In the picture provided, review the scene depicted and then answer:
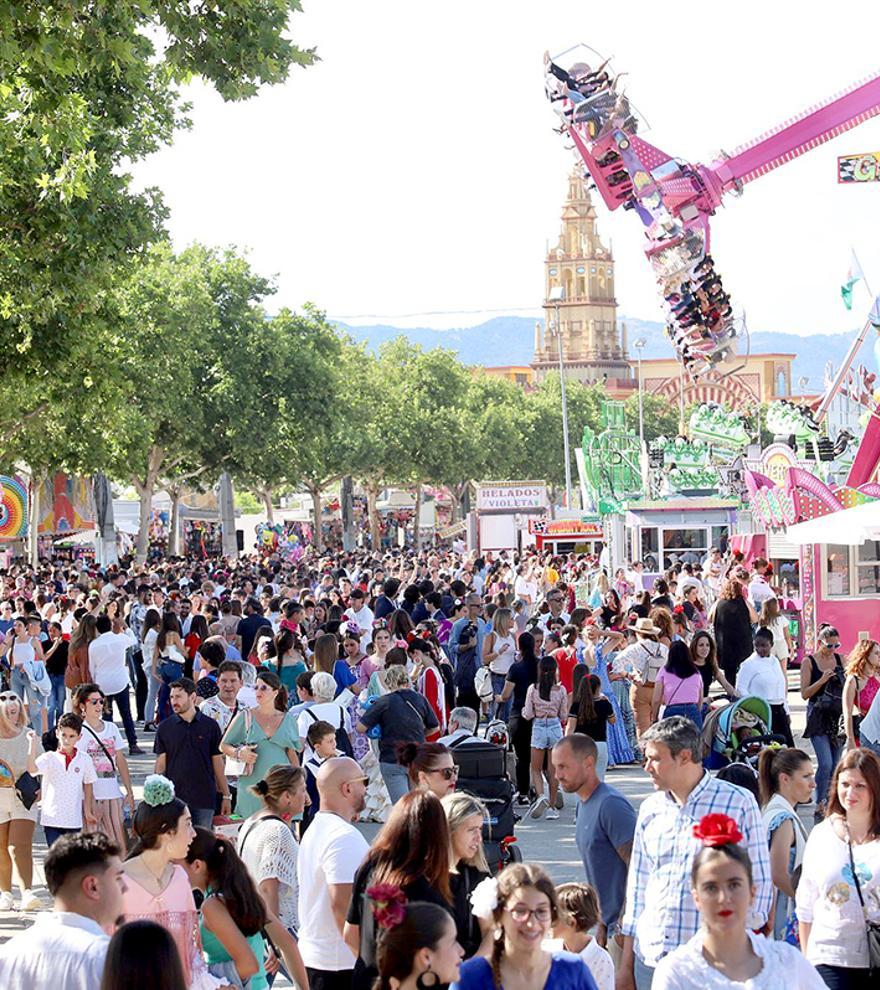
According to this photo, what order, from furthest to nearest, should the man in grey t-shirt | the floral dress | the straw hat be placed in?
the floral dress, the straw hat, the man in grey t-shirt

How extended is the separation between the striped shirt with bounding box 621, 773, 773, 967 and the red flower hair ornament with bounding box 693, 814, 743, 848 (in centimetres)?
83

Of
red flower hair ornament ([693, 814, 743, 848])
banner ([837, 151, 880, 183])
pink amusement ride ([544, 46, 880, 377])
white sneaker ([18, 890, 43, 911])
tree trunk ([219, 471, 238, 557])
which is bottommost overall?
white sneaker ([18, 890, 43, 911])

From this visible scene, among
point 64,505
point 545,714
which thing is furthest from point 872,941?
point 64,505

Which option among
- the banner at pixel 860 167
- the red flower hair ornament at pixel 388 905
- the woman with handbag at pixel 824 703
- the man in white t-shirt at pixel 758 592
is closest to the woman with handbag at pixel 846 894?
the red flower hair ornament at pixel 388 905

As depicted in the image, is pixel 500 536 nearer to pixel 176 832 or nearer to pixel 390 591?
pixel 390 591

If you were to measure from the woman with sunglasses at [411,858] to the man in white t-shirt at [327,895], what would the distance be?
64 cm

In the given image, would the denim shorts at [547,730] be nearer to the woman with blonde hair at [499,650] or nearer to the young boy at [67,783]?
the woman with blonde hair at [499,650]

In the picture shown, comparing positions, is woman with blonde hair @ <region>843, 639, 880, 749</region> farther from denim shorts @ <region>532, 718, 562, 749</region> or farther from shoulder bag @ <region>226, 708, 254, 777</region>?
shoulder bag @ <region>226, 708, 254, 777</region>

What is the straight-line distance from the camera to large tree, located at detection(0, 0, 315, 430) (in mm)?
10445

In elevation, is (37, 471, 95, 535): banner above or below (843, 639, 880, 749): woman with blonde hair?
above

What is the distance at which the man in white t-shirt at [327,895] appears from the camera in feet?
22.1

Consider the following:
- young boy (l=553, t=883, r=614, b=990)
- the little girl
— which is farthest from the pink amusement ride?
young boy (l=553, t=883, r=614, b=990)

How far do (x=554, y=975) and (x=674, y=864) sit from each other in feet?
4.19

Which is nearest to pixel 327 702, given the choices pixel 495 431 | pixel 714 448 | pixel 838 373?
pixel 838 373
